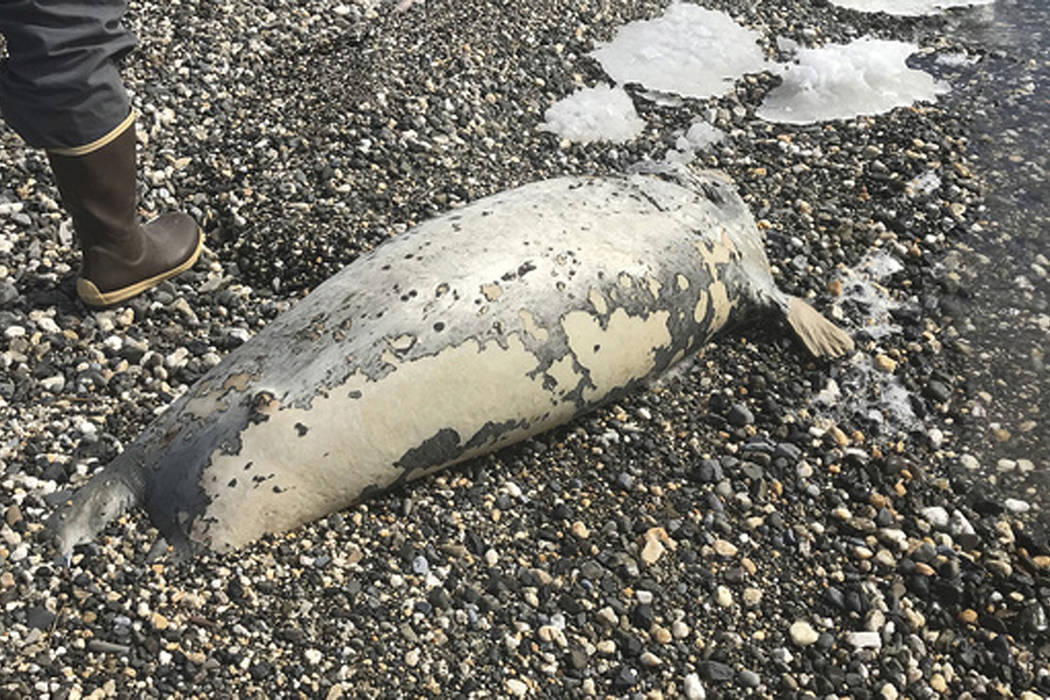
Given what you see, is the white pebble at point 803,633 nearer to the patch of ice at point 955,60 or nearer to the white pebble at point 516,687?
the white pebble at point 516,687

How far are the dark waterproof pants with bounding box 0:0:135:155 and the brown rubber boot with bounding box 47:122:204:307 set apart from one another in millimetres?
71

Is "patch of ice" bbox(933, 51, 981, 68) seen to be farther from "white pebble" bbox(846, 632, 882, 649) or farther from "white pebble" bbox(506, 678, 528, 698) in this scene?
"white pebble" bbox(506, 678, 528, 698)

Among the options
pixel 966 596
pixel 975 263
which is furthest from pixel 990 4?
pixel 966 596

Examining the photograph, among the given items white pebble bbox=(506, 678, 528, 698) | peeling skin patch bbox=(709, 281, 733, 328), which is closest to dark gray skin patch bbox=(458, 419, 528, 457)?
white pebble bbox=(506, 678, 528, 698)

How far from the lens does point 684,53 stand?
16.2 feet

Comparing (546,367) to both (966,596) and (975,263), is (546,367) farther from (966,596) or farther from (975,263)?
(975,263)

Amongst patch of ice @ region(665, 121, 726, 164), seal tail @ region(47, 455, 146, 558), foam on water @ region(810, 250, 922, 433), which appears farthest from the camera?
patch of ice @ region(665, 121, 726, 164)

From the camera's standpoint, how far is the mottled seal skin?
2.52m

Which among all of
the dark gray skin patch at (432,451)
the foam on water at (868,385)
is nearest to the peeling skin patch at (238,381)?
the dark gray skin patch at (432,451)

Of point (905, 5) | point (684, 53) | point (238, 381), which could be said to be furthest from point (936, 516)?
point (905, 5)

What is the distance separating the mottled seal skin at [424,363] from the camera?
252cm

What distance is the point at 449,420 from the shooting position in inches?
105

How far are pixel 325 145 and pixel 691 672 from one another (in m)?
2.47

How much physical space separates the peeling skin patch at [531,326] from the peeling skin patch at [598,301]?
173 millimetres
